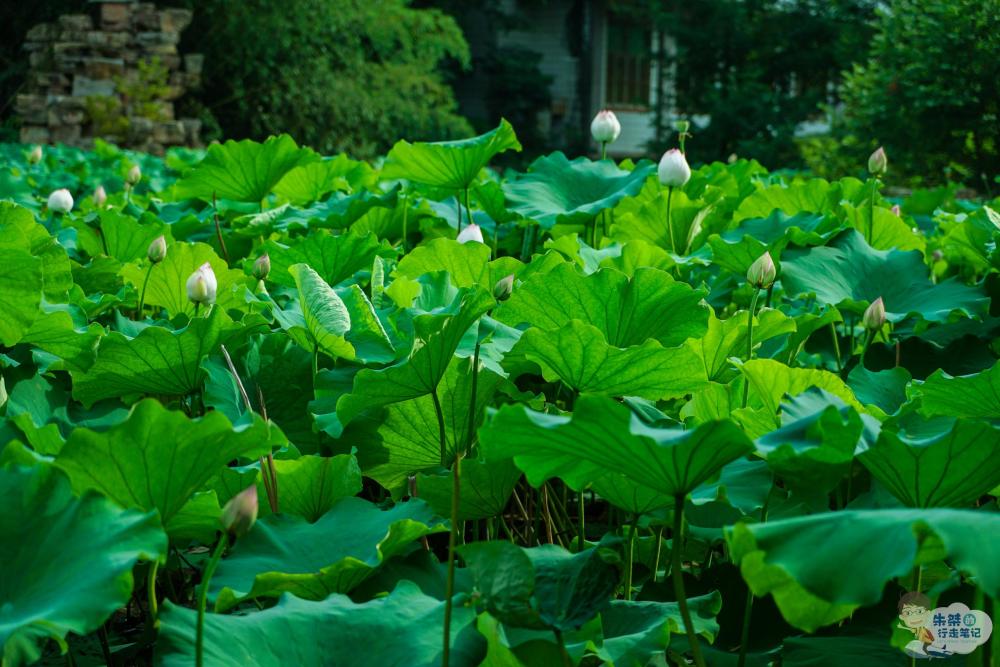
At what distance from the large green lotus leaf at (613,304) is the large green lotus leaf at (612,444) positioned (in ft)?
0.85

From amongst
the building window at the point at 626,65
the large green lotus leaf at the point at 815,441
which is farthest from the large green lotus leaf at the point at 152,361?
the building window at the point at 626,65

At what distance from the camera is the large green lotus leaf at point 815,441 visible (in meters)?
0.59

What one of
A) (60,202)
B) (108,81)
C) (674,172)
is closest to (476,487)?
(674,172)

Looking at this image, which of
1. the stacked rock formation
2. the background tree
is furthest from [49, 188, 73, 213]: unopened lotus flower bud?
the stacked rock formation

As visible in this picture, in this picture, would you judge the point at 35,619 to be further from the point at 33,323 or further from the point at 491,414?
the point at 33,323

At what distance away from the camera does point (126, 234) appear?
1.48 meters

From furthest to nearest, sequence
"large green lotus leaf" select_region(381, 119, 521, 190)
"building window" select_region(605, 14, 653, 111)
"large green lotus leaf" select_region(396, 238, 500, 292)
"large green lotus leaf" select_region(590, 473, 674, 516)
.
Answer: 1. "building window" select_region(605, 14, 653, 111)
2. "large green lotus leaf" select_region(381, 119, 521, 190)
3. "large green lotus leaf" select_region(396, 238, 500, 292)
4. "large green lotus leaf" select_region(590, 473, 674, 516)

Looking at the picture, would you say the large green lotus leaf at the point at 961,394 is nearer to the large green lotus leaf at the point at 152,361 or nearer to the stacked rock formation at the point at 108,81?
the large green lotus leaf at the point at 152,361

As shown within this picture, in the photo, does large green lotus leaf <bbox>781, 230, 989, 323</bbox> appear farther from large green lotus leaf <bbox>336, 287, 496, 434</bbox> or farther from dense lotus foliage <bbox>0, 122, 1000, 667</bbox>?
large green lotus leaf <bbox>336, 287, 496, 434</bbox>

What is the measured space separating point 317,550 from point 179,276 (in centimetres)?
58

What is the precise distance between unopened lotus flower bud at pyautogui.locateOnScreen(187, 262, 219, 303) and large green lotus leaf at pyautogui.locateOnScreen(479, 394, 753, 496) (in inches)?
16.5

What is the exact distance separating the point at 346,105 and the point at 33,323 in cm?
1188

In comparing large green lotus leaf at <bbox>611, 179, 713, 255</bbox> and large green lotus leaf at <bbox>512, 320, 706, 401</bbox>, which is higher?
large green lotus leaf at <bbox>512, 320, 706, 401</bbox>

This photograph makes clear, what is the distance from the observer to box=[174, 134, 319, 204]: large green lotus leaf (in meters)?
1.57
